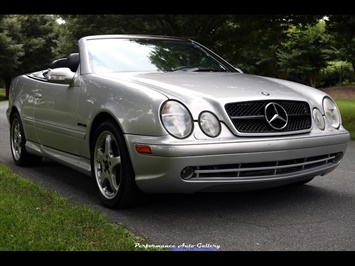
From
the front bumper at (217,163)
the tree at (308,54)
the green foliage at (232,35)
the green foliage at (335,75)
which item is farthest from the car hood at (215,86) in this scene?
the green foliage at (335,75)

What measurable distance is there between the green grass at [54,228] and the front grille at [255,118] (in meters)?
1.20

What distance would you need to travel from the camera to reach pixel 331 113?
187 inches

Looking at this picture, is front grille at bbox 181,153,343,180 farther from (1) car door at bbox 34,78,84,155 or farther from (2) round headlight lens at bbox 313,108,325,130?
(1) car door at bbox 34,78,84,155

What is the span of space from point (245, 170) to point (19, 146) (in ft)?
12.0

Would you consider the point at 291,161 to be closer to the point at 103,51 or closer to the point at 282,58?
the point at 103,51

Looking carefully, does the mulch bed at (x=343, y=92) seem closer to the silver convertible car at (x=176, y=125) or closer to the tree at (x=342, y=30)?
the tree at (x=342, y=30)

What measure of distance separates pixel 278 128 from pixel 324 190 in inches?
51.7

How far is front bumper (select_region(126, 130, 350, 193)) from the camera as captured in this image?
3.79 m

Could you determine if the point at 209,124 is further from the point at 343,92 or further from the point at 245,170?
the point at 343,92

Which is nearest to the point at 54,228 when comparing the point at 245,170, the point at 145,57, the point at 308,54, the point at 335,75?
the point at 245,170

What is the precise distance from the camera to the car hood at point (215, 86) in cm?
407

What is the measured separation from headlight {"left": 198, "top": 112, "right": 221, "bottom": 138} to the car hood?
0.16m

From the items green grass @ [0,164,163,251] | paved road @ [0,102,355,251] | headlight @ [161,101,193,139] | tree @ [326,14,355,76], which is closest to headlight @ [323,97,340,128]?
paved road @ [0,102,355,251]

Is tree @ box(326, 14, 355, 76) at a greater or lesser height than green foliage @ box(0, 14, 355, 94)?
greater
